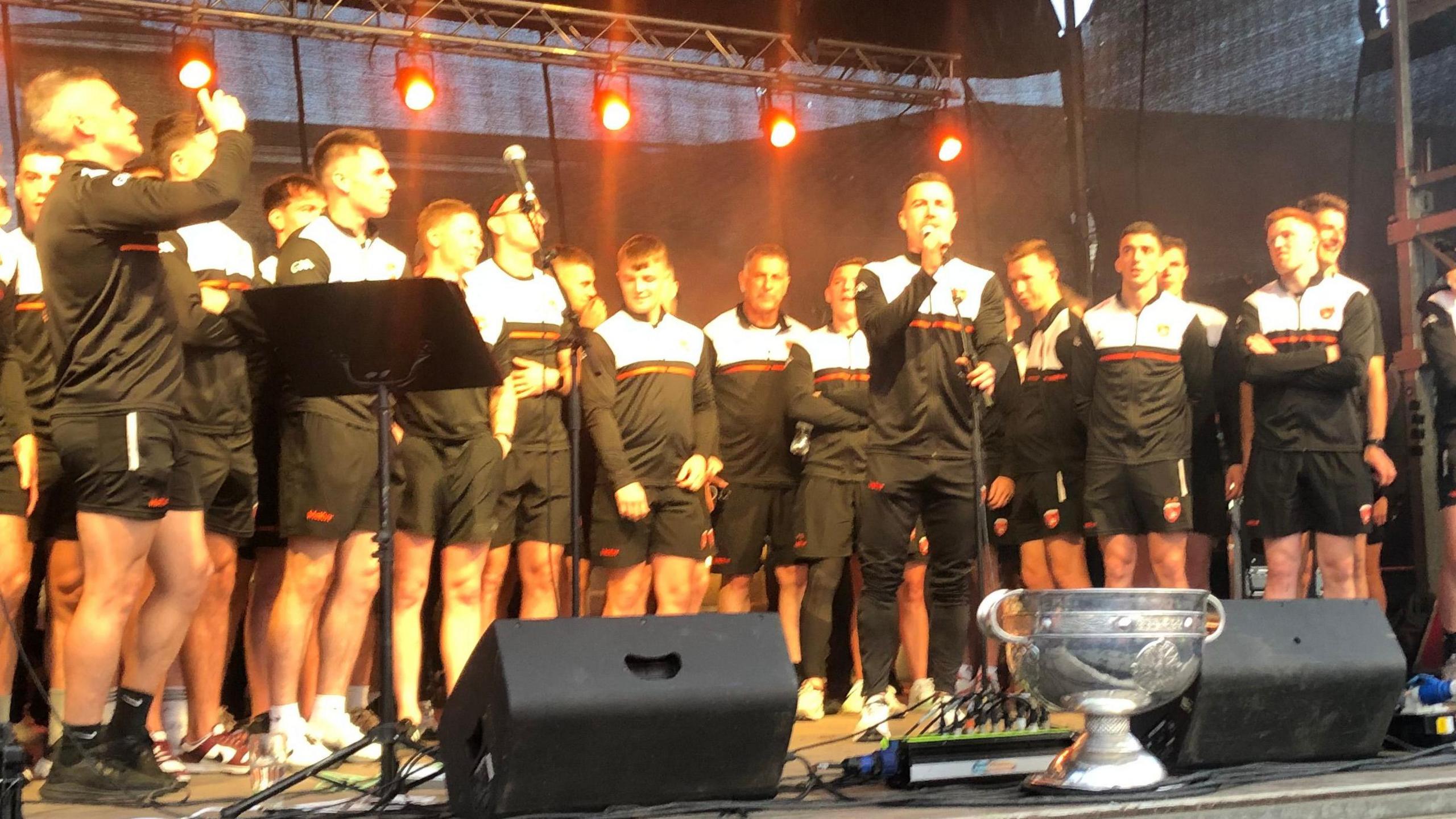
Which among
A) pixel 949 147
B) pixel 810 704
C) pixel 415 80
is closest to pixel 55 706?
pixel 810 704

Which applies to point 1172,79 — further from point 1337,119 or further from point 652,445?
point 652,445

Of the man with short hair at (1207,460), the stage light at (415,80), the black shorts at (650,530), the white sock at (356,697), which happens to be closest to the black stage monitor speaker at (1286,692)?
the black shorts at (650,530)

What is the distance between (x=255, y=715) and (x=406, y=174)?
12.0 feet

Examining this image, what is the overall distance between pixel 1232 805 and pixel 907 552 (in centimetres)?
219

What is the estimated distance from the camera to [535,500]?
17.8 feet

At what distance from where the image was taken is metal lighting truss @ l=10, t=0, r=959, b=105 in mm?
6895

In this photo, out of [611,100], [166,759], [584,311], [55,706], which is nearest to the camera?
[166,759]

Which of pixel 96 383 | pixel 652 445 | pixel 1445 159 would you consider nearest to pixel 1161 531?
pixel 652 445

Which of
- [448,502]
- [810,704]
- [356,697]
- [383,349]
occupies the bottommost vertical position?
[810,704]

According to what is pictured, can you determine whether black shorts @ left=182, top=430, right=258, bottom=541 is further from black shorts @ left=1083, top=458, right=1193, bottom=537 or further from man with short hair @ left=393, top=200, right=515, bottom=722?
black shorts @ left=1083, top=458, right=1193, bottom=537

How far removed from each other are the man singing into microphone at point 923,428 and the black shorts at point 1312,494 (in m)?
1.29

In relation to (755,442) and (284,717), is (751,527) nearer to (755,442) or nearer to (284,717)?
(755,442)

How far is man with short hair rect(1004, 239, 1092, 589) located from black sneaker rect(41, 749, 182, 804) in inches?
148

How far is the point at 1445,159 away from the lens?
7.65 metres
